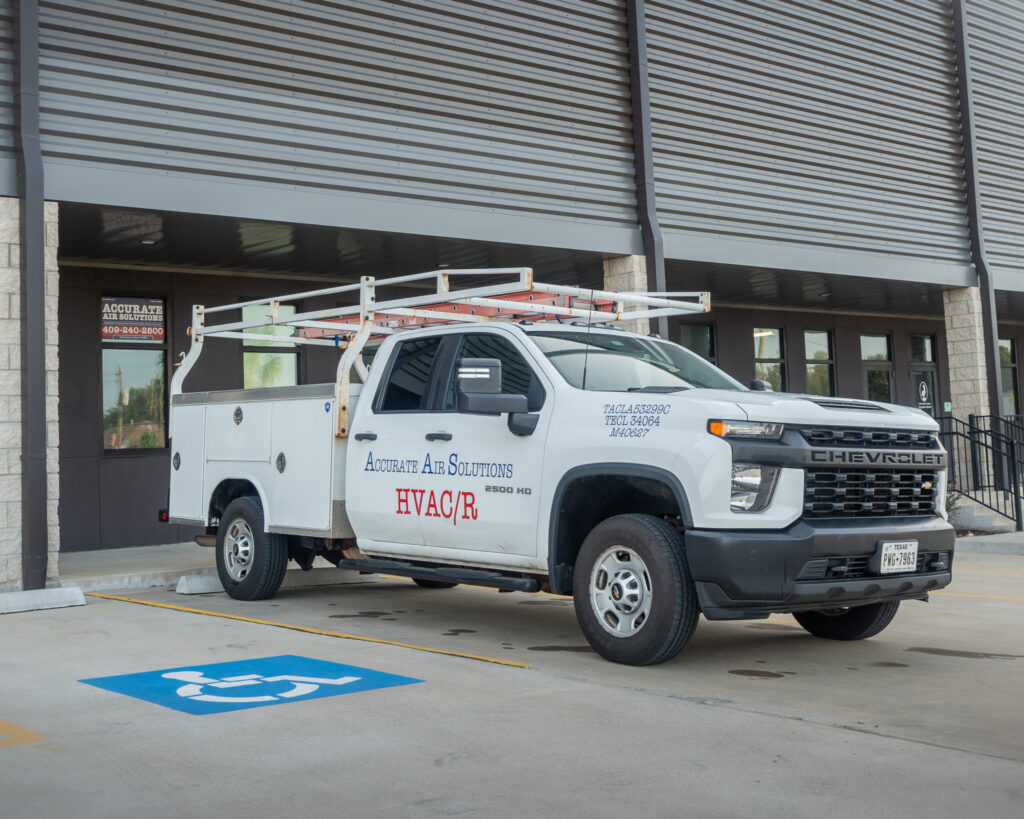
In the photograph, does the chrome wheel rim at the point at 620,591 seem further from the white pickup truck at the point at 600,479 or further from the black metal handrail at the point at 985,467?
the black metal handrail at the point at 985,467

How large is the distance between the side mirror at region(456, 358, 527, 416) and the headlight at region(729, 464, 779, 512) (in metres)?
1.52

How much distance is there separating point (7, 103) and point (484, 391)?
5883 millimetres

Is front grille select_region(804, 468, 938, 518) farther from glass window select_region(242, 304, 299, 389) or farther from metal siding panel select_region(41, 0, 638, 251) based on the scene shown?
glass window select_region(242, 304, 299, 389)

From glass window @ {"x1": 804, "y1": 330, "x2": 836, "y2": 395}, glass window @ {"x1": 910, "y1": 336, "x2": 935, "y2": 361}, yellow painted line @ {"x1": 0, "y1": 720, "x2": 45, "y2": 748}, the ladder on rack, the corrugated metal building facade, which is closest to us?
yellow painted line @ {"x1": 0, "y1": 720, "x2": 45, "y2": 748}

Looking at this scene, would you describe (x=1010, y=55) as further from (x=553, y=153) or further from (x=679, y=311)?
(x=679, y=311)

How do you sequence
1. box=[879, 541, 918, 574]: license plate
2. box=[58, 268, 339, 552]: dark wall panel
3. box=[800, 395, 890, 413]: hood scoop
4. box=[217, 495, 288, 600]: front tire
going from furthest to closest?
1. box=[58, 268, 339, 552]: dark wall panel
2. box=[217, 495, 288, 600]: front tire
3. box=[800, 395, 890, 413]: hood scoop
4. box=[879, 541, 918, 574]: license plate

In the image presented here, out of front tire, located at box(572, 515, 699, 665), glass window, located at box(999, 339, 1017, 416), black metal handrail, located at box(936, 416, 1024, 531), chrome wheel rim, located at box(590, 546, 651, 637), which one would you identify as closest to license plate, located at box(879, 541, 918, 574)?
front tire, located at box(572, 515, 699, 665)

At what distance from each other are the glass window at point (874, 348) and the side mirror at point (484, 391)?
16.6m

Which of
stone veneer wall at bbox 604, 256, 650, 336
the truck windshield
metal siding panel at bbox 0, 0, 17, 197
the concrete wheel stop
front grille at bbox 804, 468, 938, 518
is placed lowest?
the concrete wheel stop

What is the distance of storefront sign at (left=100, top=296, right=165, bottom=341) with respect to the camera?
14297mm

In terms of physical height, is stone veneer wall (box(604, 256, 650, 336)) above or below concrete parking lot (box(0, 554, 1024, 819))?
above

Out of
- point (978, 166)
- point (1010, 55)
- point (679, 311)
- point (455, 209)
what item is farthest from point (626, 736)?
point (1010, 55)

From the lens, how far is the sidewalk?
1107 cm

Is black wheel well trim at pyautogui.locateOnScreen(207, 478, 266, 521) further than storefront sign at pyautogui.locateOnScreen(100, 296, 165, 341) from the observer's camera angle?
No
